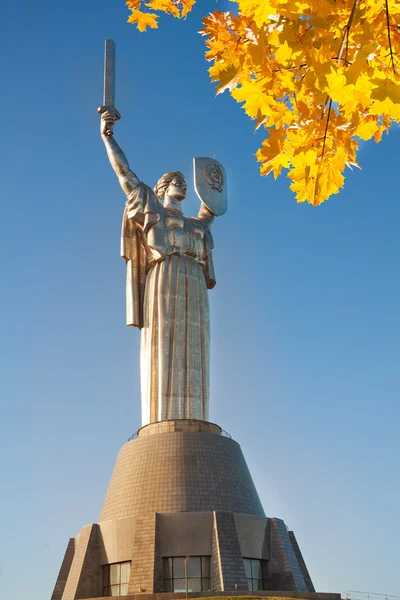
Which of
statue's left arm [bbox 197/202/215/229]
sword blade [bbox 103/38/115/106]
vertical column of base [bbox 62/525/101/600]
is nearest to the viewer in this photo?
vertical column of base [bbox 62/525/101/600]

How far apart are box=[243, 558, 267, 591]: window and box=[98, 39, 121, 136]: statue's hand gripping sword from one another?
14957mm

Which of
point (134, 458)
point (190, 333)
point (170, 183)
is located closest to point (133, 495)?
point (134, 458)

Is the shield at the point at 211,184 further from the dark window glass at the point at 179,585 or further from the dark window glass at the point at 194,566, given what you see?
the dark window glass at the point at 179,585

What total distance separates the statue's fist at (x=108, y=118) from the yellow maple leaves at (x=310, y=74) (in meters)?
21.4

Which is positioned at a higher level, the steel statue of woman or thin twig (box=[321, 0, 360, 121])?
the steel statue of woman

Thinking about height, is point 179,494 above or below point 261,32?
above

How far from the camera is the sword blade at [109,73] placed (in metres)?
25.3

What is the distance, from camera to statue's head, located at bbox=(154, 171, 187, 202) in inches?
1000

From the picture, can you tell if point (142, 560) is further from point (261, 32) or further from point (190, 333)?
point (261, 32)

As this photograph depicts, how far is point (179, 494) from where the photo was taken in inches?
771

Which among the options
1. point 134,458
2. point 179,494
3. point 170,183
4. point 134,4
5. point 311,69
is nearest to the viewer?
point 311,69

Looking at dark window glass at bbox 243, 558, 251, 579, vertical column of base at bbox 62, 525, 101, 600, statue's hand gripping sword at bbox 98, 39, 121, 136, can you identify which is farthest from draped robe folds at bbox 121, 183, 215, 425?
dark window glass at bbox 243, 558, 251, 579

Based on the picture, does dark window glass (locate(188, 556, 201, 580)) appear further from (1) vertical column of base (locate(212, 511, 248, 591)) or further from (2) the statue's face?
(2) the statue's face

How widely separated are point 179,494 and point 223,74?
1721 cm
